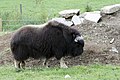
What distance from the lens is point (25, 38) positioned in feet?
30.8

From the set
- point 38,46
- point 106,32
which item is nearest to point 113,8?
point 106,32

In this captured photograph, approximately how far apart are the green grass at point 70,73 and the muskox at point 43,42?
0.51 metres

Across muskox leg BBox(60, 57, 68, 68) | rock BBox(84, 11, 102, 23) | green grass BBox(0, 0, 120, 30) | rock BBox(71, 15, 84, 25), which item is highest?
rock BBox(84, 11, 102, 23)

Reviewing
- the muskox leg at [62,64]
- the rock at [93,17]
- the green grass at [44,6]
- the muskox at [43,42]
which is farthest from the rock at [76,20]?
the green grass at [44,6]

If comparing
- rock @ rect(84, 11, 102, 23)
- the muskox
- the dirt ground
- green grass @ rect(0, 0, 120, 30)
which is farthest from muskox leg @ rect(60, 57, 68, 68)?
green grass @ rect(0, 0, 120, 30)

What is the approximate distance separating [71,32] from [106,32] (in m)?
2.18

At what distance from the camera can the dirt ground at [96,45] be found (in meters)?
10.1

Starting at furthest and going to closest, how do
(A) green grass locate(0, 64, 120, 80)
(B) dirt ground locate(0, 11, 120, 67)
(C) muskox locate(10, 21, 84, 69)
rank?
(B) dirt ground locate(0, 11, 120, 67), (C) muskox locate(10, 21, 84, 69), (A) green grass locate(0, 64, 120, 80)

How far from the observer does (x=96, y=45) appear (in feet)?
35.2

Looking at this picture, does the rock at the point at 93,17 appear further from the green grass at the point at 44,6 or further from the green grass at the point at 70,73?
the green grass at the point at 44,6

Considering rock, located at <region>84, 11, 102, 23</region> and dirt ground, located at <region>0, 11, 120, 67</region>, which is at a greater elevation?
rock, located at <region>84, 11, 102, 23</region>

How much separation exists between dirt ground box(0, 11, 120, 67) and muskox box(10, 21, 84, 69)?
0.61 metres

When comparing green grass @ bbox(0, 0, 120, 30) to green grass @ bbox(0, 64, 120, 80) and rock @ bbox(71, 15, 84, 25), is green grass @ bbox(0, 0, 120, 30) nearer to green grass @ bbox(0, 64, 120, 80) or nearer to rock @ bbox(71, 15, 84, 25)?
rock @ bbox(71, 15, 84, 25)

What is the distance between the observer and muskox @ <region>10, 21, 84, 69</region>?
9.37 metres
